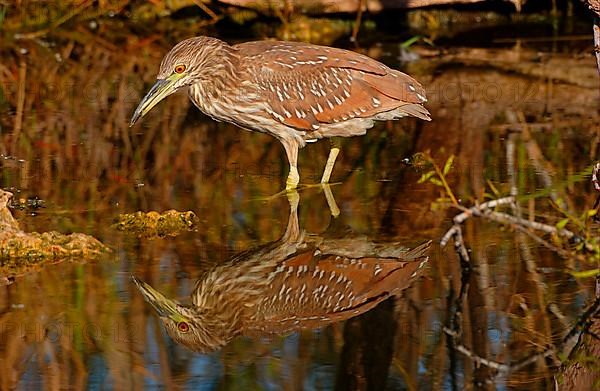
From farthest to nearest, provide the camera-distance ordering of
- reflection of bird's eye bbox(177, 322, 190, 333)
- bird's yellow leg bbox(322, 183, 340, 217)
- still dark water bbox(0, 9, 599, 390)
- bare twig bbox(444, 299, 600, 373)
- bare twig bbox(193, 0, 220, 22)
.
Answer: bare twig bbox(193, 0, 220, 22)
bird's yellow leg bbox(322, 183, 340, 217)
reflection of bird's eye bbox(177, 322, 190, 333)
still dark water bbox(0, 9, 599, 390)
bare twig bbox(444, 299, 600, 373)

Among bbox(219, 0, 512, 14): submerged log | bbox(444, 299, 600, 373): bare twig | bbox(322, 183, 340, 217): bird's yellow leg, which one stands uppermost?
bbox(219, 0, 512, 14): submerged log

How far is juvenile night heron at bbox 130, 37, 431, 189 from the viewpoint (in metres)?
7.20

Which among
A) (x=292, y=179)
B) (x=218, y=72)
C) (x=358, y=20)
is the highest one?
(x=358, y=20)

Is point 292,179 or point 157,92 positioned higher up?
point 157,92

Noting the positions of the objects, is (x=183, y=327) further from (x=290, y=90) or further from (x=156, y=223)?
(x=290, y=90)

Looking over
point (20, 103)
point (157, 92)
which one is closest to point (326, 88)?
point (157, 92)

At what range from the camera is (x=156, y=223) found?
649cm

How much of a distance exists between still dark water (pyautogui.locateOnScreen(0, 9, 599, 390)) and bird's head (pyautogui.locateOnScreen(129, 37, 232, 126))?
1.96 feet

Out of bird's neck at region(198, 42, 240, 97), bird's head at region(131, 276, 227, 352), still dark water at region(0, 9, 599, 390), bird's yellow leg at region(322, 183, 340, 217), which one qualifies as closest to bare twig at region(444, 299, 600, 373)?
still dark water at region(0, 9, 599, 390)

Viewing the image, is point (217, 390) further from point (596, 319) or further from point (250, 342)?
point (596, 319)

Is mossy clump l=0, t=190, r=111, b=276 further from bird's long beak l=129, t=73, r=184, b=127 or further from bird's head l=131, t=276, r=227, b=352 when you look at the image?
bird's long beak l=129, t=73, r=184, b=127

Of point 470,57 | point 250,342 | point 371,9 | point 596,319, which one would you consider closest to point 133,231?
point 250,342

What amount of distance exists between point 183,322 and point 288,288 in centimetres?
61

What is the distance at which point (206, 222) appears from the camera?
6.64m
